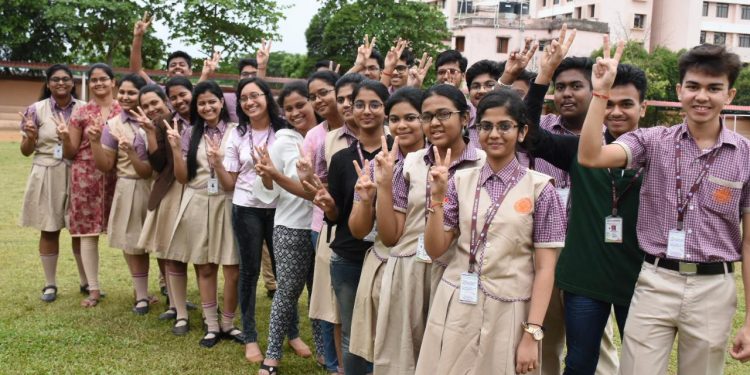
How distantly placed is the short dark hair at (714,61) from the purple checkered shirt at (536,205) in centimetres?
72

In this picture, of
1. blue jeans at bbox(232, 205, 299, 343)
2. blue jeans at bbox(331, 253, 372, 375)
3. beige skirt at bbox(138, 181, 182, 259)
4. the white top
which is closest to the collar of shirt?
blue jeans at bbox(331, 253, 372, 375)

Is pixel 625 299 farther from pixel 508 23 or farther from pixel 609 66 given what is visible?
pixel 508 23

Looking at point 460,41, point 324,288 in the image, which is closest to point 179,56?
point 324,288

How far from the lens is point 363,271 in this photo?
11.9 feet

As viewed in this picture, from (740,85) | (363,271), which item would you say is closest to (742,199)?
(363,271)

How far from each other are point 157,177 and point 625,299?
3.53m

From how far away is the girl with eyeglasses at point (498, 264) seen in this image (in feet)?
9.64

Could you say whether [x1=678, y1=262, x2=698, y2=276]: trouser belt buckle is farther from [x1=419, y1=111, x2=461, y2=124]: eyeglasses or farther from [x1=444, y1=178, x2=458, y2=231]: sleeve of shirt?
[x1=419, y1=111, x2=461, y2=124]: eyeglasses

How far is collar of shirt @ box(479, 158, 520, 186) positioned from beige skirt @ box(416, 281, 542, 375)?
46 cm

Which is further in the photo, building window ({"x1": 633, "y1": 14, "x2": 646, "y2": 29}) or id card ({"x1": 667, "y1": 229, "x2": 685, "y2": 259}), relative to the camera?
building window ({"x1": 633, "y1": 14, "x2": 646, "y2": 29})

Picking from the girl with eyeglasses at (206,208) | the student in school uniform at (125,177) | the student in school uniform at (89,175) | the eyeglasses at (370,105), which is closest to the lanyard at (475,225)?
the eyeglasses at (370,105)

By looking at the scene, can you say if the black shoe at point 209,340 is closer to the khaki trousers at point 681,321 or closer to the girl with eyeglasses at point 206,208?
Answer: the girl with eyeglasses at point 206,208

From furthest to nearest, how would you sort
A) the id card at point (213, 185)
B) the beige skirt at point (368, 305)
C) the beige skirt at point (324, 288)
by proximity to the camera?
the id card at point (213, 185) → the beige skirt at point (324, 288) → the beige skirt at point (368, 305)

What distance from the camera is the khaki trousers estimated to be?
2828 millimetres
